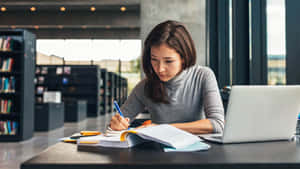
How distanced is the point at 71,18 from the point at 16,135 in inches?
318

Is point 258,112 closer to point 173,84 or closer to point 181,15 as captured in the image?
point 173,84

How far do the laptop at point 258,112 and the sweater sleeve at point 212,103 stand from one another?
373 mm

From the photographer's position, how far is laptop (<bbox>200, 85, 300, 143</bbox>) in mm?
990

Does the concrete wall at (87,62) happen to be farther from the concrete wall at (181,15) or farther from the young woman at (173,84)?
the young woman at (173,84)

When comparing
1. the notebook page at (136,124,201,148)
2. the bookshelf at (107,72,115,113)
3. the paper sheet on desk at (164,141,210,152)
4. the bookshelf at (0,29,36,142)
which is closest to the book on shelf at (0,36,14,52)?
the bookshelf at (0,29,36,142)

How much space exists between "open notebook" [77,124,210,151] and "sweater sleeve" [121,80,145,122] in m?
0.75

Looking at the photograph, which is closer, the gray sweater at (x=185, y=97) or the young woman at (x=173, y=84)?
the young woman at (x=173, y=84)

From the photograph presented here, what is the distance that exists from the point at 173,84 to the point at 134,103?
0.27 meters

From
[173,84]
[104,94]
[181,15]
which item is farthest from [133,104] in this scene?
[104,94]

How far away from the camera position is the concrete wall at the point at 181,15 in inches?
261

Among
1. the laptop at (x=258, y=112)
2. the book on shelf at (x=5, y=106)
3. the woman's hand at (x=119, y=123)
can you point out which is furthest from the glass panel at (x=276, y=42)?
the book on shelf at (x=5, y=106)

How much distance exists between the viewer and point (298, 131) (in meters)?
1.33

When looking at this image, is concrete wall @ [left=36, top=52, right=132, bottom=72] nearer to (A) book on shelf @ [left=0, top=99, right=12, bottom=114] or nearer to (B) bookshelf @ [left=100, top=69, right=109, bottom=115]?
(B) bookshelf @ [left=100, top=69, right=109, bottom=115]

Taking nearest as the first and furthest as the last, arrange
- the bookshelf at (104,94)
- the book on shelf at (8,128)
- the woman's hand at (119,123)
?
the woman's hand at (119,123)
the book on shelf at (8,128)
the bookshelf at (104,94)
